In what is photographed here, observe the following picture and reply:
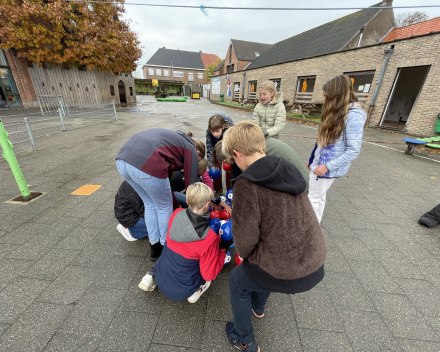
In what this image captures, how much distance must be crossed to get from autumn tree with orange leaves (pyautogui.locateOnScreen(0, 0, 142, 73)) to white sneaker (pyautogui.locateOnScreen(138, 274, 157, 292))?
53.6ft

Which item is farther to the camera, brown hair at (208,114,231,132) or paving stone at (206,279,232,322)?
brown hair at (208,114,231,132)

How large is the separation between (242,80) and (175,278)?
2659 cm

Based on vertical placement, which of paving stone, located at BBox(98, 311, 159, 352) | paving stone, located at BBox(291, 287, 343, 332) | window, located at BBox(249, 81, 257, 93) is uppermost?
window, located at BBox(249, 81, 257, 93)

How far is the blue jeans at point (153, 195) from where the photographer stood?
1.84m

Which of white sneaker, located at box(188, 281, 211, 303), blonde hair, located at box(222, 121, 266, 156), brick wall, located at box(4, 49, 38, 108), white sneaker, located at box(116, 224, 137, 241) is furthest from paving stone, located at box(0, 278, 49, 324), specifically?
brick wall, located at box(4, 49, 38, 108)

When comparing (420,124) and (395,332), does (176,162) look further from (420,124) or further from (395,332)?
(420,124)

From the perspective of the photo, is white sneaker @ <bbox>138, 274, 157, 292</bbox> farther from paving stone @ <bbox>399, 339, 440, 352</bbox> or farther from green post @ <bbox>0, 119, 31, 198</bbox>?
green post @ <bbox>0, 119, 31, 198</bbox>

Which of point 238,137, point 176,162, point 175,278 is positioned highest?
point 238,137

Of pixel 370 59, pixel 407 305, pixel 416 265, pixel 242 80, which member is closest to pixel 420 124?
pixel 370 59

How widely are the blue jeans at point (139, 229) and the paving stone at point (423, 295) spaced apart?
304cm

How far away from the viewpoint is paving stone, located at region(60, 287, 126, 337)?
1.67 meters

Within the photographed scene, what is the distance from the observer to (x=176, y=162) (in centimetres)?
197

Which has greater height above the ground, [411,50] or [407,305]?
[411,50]

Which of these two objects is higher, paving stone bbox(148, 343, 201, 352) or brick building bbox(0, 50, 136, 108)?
brick building bbox(0, 50, 136, 108)
